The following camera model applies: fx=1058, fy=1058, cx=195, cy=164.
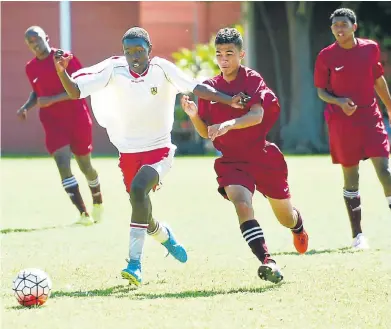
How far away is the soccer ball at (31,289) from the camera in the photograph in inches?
263

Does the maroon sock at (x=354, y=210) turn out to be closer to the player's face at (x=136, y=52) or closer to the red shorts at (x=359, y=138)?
the red shorts at (x=359, y=138)

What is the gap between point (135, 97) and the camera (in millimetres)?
7996

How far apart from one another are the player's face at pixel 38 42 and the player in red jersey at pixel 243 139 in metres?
4.01

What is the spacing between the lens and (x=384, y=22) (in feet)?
88.3

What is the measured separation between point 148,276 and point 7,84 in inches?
786

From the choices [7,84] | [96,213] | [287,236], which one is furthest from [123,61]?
[7,84]

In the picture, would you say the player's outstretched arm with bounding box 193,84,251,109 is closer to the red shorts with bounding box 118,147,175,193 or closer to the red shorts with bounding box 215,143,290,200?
the red shorts with bounding box 215,143,290,200

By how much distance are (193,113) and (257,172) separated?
75cm

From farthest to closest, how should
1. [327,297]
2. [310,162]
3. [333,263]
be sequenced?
[310,162], [333,263], [327,297]

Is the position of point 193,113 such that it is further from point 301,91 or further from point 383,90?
point 301,91

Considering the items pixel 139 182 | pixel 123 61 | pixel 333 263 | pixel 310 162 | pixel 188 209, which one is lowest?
pixel 310 162

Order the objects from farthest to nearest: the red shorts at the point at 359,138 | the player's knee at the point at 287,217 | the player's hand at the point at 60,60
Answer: the red shorts at the point at 359,138 < the player's knee at the point at 287,217 < the player's hand at the point at 60,60

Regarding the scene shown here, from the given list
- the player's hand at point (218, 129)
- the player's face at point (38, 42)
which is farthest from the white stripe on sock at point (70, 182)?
the player's hand at point (218, 129)

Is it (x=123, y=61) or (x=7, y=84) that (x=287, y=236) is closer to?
(x=123, y=61)
